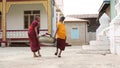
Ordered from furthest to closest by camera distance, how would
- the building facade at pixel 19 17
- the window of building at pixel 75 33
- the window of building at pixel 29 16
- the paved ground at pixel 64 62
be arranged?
the window of building at pixel 75 33 < the window of building at pixel 29 16 < the building facade at pixel 19 17 < the paved ground at pixel 64 62

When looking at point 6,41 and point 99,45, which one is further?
point 6,41

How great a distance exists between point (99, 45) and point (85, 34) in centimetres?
2383

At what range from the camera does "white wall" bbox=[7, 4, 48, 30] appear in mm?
30219

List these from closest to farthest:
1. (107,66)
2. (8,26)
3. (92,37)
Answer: (107,66) → (8,26) → (92,37)

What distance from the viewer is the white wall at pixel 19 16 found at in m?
30.2

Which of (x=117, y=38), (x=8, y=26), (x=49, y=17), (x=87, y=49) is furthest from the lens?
(x=8, y=26)

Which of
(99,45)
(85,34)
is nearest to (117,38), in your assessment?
(99,45)

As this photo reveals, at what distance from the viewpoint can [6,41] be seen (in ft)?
96.7

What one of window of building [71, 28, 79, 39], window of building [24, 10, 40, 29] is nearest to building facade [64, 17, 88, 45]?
window of building [71, 28, 79, 39]

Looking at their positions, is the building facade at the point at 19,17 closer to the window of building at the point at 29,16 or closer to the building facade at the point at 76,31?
the window of building at the point at 29,16

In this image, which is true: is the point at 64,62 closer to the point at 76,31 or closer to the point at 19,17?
the point at 19,17

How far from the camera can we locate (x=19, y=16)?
30.5 meters

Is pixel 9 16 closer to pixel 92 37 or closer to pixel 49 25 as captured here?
pixel 49 25

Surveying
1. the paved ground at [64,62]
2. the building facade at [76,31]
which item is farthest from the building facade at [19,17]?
the paved ground at [64,62]
